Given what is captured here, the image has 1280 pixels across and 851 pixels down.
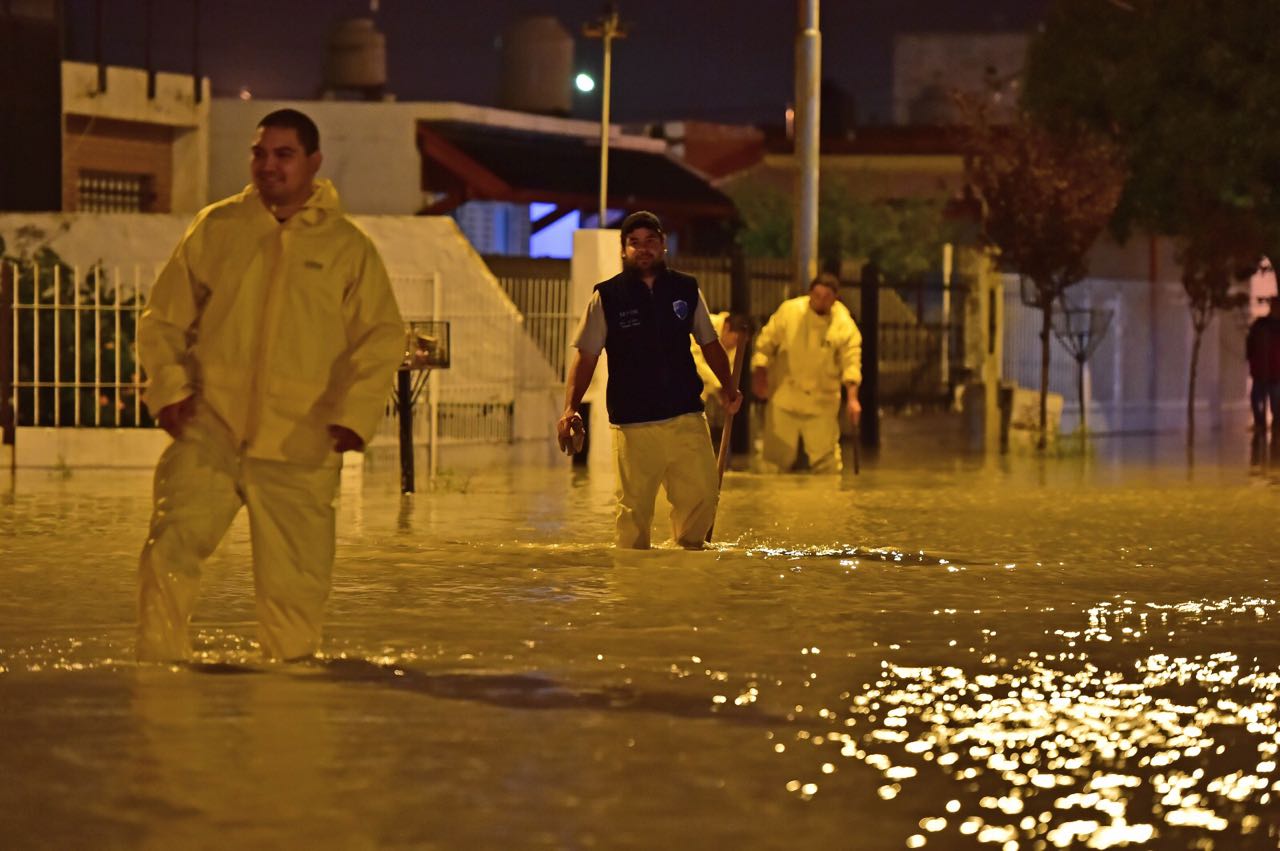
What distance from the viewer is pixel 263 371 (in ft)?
26.3

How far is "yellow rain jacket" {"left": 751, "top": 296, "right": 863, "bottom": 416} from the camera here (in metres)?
19.0

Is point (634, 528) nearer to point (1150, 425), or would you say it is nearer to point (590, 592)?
point (590, 592)

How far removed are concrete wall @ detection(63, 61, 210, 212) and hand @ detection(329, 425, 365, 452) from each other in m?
27.6

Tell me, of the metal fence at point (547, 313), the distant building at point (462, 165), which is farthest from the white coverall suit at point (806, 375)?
the distant building at point (462, 165)

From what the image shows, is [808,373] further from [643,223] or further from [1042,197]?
[643,223]

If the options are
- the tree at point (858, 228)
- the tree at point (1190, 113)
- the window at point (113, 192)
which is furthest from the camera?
the tree at point (858, 228)

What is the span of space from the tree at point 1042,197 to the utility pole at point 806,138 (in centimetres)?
443

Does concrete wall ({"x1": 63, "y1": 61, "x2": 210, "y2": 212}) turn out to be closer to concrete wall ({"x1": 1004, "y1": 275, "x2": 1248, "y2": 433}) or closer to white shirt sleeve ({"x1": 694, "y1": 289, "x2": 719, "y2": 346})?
concrete wall ({"x1": 1004, "y1": 275, "x2": 1248, "y2": 433})

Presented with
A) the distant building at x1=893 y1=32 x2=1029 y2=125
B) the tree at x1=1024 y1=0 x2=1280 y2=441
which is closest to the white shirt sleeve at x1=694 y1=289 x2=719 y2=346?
the tree at x1=1024 y1=0 x2=1280 y2=441

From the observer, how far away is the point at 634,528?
1211cm

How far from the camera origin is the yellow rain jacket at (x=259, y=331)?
26.3ft

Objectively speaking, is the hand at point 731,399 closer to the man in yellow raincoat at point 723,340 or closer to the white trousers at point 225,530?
the man in yellow raincoat at point 723,340

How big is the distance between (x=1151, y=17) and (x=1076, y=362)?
13.7ft

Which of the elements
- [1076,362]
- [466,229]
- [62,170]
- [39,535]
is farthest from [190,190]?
[39,535]
